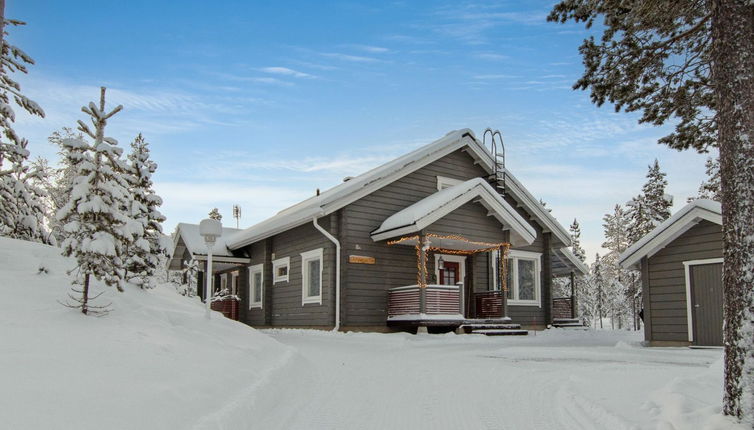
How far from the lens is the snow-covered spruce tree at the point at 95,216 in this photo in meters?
7.25

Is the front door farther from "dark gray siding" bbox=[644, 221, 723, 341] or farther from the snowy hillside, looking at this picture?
the snowy hillside

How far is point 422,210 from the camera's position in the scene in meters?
16.8

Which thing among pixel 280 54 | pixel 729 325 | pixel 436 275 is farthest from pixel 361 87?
pixel 729 325

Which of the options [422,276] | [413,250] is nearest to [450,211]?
[422,276]

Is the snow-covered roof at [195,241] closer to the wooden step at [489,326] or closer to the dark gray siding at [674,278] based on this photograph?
the wooden step at [489,326]

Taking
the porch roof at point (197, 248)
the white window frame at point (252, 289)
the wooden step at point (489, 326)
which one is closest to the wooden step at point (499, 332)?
the wooden step at point (489, 326)

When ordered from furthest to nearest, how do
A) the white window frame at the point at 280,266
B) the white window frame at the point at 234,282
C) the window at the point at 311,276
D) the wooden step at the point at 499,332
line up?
the white window frame at the point at 234,282 → the white window frame at the point at 280,266 → the window at the point at 311,276 → the wooden step at the point at 499,332

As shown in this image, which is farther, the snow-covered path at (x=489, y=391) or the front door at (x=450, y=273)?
the front door at (x=450, y=273)

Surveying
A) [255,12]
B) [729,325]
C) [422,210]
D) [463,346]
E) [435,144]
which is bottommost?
[463,346]

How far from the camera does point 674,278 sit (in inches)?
594

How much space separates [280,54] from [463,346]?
8.61 metres

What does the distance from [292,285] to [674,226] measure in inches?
462

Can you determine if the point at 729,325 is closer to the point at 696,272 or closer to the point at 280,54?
the point at 696,272

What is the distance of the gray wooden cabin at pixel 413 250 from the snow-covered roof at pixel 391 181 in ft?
0.13
